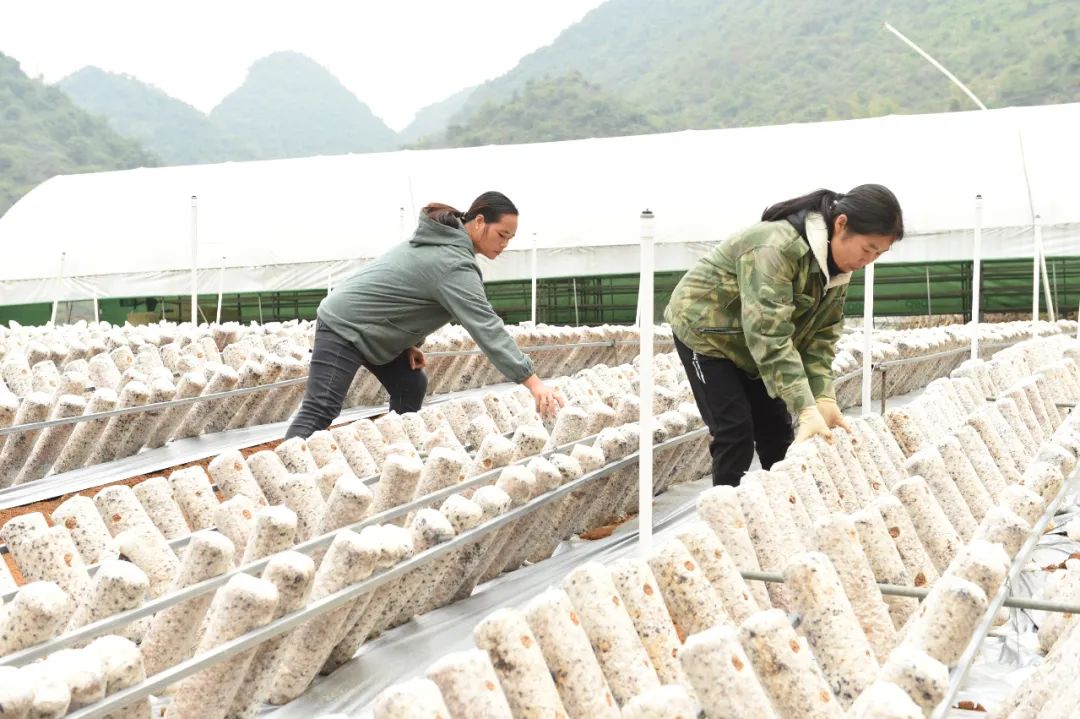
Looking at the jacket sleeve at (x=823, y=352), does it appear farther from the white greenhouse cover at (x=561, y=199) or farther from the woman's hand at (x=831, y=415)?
the white greenhouse cover at (x=561, y=199)

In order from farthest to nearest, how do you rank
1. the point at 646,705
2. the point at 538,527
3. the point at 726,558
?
1. the point at 538,527
2. the point at 726,558
3. the point at 646,705

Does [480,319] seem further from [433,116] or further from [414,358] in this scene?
[433,116]

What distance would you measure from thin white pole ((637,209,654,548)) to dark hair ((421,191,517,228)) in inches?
64.6

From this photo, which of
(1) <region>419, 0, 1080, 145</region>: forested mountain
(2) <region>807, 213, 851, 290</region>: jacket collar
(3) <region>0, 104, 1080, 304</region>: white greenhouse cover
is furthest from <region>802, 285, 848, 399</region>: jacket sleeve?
(1) <region>419, 0, 1080, 145</region>: forested mountain

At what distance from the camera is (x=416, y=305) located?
463 cm

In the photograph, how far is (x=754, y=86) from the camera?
57750 millimetres

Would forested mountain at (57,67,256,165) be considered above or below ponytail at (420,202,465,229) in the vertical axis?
above

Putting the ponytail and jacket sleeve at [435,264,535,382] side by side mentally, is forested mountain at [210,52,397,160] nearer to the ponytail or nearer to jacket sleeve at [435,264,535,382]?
the ponytail

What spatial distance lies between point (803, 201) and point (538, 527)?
1.32m

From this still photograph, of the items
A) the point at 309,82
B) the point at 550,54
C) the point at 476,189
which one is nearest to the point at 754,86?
the point at 550,54

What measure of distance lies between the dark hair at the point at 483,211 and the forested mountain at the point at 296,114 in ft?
262

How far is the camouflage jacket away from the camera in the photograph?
3.60 meters

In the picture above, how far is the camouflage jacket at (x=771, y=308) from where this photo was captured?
3.60m

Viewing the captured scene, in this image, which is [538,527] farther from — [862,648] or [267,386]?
[267,386]
